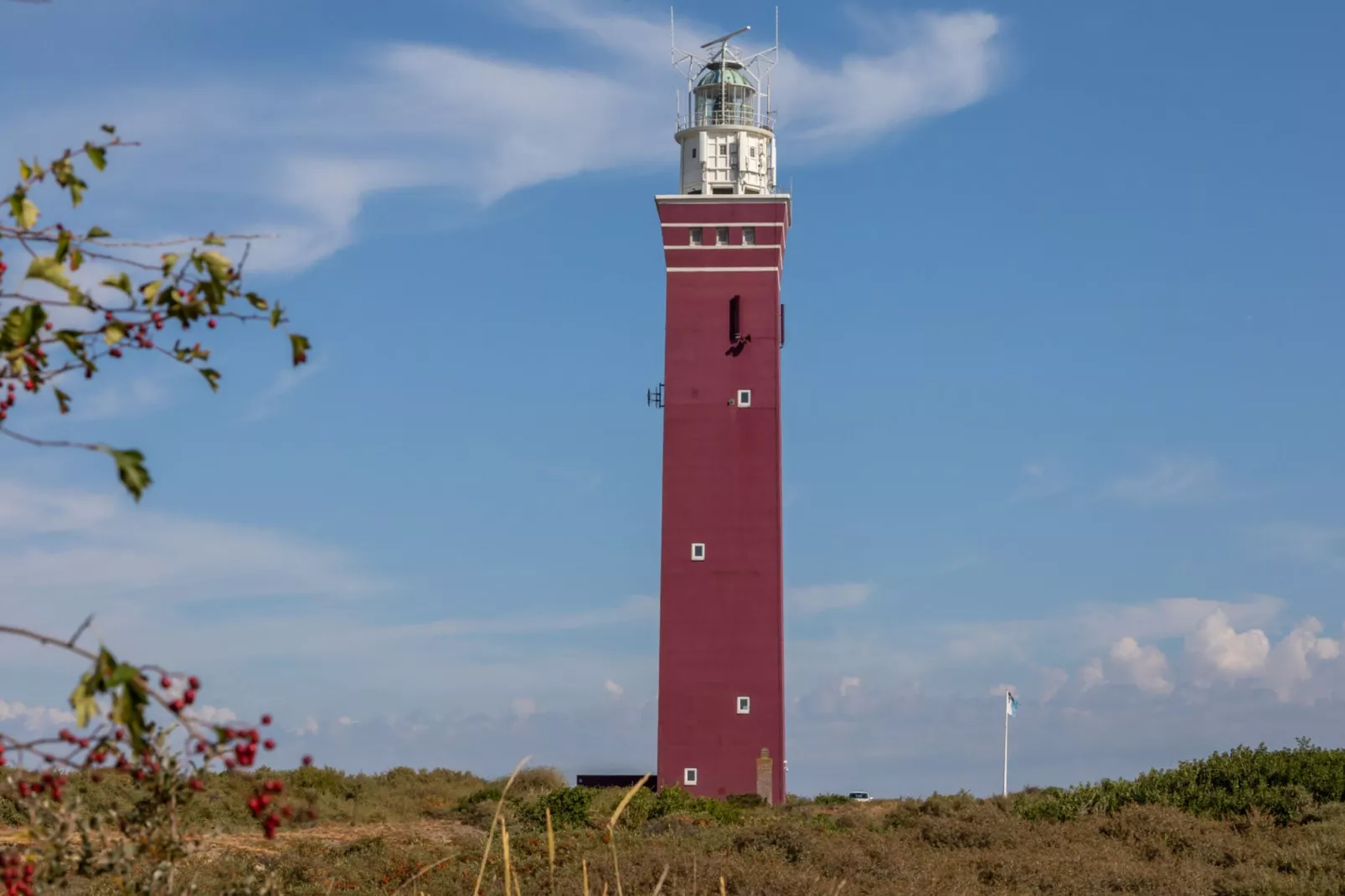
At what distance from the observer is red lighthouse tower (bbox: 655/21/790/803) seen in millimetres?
34969

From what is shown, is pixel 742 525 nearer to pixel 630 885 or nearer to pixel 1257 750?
pixel 1257 750

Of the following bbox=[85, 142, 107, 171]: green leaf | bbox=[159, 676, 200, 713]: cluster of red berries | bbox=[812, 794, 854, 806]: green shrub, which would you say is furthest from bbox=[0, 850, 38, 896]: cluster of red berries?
bbox=[812, 794, 854, 806]: green shrub

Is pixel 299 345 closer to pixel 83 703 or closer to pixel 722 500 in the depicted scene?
pixel 83 703

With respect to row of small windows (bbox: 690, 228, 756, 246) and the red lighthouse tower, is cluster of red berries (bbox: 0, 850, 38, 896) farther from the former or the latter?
row of small windows (bbox: 690, 228, 756, 246)

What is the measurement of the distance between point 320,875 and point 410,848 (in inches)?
81.4

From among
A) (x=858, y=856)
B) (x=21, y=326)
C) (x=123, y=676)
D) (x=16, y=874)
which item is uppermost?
(x=21, y=326)

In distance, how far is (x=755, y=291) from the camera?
1478 inches

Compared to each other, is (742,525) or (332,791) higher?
(742,525)

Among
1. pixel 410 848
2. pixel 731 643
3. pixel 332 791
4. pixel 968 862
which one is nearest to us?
pixel 968 862

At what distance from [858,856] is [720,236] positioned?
80.6 feet

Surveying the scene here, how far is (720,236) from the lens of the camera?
3831 centimetres

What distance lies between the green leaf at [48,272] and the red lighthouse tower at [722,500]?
3062 cm

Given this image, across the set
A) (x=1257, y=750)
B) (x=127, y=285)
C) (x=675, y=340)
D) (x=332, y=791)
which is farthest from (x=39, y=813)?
(x=675, y=340)

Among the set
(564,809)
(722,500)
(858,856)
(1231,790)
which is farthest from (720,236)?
(858,856)
